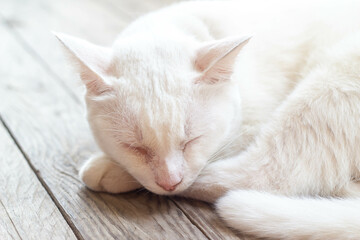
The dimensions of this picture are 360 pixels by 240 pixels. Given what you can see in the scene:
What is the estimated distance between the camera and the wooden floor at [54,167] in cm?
127

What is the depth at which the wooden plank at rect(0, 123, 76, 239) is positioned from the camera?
Answer: 4.13 ft

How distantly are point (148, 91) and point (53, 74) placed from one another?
1.17m

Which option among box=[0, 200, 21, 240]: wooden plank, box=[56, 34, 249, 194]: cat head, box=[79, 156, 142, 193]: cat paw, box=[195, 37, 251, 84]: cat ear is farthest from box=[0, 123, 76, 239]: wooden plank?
box=[195, 37, 251, 84]: cat ear

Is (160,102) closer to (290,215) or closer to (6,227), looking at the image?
(290,215)

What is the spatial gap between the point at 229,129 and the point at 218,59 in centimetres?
26

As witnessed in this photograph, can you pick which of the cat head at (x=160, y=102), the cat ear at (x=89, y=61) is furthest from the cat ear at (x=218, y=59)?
the cat ear at (x=89, y=61)

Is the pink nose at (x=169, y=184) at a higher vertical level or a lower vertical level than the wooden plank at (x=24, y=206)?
higher

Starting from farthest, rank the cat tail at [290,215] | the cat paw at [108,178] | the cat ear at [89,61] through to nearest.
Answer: the cat paw at [108,178]
the cat ear at [89,61]
the cat tail at [290,215]

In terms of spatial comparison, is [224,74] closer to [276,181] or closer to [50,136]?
[276,181]

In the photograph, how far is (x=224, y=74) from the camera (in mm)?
1339

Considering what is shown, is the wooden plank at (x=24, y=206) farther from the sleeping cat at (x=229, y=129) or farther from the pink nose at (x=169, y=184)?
the pink nose at (x=169, y=184)

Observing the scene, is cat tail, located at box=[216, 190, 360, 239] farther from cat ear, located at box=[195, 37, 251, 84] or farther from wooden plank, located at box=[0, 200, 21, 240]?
wooden plank, located at box=[0, 200, 21, 240]

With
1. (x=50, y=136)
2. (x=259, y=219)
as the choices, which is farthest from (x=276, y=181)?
(x=50, y=136)

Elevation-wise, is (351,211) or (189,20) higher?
(189,20)
